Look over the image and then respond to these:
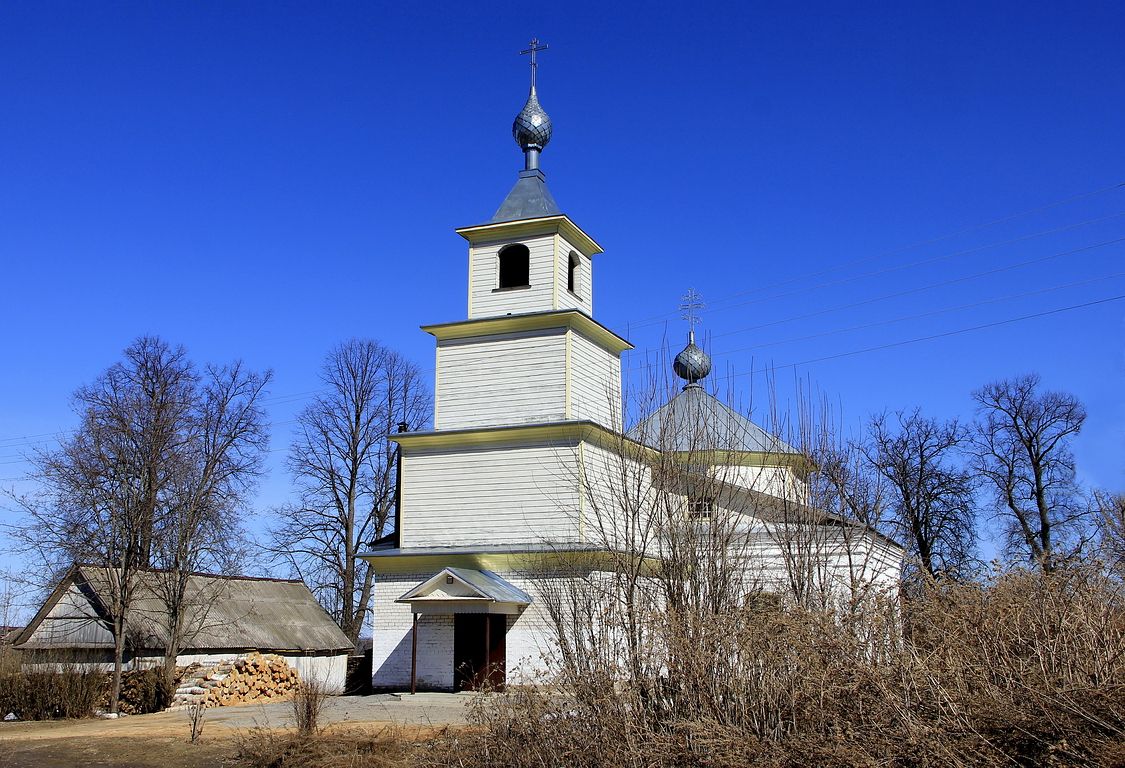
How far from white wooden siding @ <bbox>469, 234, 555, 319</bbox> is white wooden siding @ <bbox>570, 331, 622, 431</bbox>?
140 cm

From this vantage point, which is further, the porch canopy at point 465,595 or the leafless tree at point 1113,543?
the porch canopy at point 465,595

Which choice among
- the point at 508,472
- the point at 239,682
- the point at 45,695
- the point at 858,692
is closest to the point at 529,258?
the point at 508,472

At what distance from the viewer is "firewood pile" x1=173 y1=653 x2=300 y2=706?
22453 millimetres

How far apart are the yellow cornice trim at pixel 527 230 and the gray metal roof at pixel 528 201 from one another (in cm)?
A: 24

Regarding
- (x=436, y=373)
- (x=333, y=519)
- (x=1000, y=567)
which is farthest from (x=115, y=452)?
(x=1000, y=567)

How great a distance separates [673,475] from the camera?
14.7 metres

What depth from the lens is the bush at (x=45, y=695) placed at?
20375 millimetres

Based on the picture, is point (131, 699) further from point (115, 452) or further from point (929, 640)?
point (929, 640)

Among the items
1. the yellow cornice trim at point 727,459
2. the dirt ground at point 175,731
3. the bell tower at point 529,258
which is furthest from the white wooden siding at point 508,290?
the dirt ground at point 175,731

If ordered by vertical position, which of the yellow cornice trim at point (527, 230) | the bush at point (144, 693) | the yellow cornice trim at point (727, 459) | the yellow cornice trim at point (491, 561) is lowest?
the bush at point (144, 693)

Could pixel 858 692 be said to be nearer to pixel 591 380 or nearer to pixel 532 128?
pixel 591 380

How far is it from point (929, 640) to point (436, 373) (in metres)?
17.8

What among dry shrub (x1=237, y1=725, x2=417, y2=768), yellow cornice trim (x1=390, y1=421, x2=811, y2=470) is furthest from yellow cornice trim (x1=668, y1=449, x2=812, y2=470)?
dry shrub (x1=237, y1=725, x2=417, y2=768)

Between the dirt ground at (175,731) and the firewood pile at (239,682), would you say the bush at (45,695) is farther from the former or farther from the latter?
the firewood pile at (239,682)
